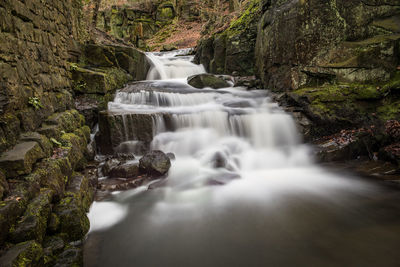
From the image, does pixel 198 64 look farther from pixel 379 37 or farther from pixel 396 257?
pixel 396 257

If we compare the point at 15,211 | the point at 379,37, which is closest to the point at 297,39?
the point at 379,37

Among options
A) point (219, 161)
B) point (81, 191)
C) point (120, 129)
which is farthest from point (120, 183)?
point (219, 161)

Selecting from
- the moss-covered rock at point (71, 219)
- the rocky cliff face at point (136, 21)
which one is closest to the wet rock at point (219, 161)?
the moss-covered rock at point (71, 219)

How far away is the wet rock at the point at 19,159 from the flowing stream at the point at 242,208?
4.13 ft

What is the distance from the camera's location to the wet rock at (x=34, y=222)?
1999 mm

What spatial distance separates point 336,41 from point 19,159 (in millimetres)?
8720

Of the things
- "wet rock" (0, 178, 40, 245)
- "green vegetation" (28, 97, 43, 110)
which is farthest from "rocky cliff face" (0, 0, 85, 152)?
"wet rock" (0, 178, 40, 245)

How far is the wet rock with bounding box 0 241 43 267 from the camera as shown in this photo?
173cm

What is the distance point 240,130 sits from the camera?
6688 mm

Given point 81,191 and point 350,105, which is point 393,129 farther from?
point 81,191

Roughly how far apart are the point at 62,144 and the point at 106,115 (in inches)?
80.3

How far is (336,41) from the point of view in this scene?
6.80 meters

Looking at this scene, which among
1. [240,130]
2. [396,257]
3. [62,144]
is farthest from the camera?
[240,130]

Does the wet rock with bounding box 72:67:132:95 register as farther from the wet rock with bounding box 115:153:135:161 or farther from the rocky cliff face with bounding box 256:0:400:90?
the rocky cliff face with bounding box 256:0:400:90
